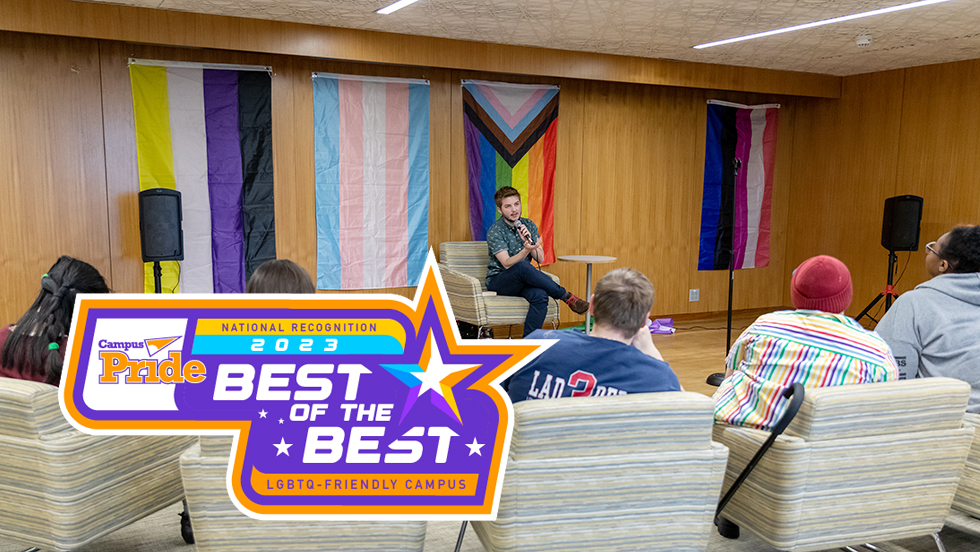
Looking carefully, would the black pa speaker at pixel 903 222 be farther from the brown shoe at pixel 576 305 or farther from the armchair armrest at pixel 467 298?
the armchair armrest at pixel 467 298

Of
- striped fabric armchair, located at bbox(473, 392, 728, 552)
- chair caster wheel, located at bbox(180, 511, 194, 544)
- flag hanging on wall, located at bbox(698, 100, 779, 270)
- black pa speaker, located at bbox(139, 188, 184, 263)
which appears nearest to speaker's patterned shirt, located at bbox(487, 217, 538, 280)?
black pa speaker, located at bbox(139, 188, 184, 263)

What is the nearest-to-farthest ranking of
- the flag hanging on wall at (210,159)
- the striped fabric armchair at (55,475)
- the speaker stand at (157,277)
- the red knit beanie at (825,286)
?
1. the striped fabric armchair at (55,475)
2. the red knit beanie at (825,286)
3. the speaker stand at (157,277)
4. the flag hanging on wall at (210,159)

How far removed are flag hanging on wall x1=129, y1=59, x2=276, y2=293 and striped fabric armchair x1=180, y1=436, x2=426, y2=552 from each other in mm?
3346

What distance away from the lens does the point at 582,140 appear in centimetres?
600

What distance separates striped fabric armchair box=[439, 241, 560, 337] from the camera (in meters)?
4.83

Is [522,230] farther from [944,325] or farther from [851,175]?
[851,175]

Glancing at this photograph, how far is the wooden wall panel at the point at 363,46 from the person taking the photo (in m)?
4.01

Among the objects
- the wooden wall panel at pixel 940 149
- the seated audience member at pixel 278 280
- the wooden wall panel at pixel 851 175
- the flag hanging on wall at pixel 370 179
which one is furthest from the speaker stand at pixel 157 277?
the wooden wall panel at pixel 940 149

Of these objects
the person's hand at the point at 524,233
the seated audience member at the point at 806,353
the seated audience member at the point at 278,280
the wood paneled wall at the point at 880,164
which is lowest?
the seated audience member at the point at 806,353

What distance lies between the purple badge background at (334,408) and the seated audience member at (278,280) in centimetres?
65

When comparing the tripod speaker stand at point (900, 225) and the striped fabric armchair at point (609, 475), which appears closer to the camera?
the striped fabric armchair at point (609, 475)

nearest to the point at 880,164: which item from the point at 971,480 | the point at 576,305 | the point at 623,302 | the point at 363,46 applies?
the point at 576,305

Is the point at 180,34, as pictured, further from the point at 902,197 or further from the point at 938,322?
the point at 902,197

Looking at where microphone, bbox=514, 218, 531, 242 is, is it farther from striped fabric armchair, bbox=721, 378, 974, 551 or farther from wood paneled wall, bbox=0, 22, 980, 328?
striped fabric armchair, bbox=721, 378, 974, 551
